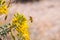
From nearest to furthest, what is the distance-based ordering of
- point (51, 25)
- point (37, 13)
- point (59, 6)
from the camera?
1. point (51, 25)
2. point (37, 13)
3. point (59, 6)

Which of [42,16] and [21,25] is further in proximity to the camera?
[42,16]

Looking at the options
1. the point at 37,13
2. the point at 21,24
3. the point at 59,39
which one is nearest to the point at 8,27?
the point at 21,24

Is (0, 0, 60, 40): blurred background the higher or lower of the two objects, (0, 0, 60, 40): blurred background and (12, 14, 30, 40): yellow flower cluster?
the lower

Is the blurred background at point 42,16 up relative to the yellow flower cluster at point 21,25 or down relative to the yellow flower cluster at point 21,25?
down

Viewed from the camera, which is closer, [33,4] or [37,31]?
[37,31]

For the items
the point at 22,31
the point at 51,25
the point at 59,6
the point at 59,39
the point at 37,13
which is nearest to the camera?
the point at 22,31

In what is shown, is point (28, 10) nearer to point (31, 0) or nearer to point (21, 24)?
point (31, 0)

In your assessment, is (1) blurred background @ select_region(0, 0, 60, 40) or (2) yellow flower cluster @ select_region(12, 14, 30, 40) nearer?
(2) yellow flower cluster @ select_region(12, 14, 30, 40)

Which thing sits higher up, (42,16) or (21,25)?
(21,25)

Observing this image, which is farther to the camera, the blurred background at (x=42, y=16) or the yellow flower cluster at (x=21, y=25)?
the blurred background at (x=42, y=16)

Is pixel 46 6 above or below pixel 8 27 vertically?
below
